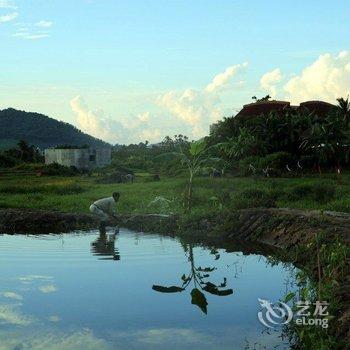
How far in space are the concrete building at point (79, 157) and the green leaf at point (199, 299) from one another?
4543cm

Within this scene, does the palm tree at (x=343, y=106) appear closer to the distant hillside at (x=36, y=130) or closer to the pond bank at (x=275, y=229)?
the pond bank at (x=275, y=229)

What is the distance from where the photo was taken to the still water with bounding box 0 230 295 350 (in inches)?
263

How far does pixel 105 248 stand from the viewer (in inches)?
512

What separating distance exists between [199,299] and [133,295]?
105 cm

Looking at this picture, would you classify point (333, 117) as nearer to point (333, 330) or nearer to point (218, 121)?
point (218, 121)

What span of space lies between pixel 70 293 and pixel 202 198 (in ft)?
37.9

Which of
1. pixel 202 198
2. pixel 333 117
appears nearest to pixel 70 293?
pixel 202 198

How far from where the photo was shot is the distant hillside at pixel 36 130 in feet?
347

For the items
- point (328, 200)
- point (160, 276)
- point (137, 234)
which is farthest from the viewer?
point (328, 200)

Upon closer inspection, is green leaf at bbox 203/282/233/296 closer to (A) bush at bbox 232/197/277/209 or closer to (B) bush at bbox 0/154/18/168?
(A) bush at bbox 232/197/277/209

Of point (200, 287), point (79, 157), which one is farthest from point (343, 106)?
point (200, 287)

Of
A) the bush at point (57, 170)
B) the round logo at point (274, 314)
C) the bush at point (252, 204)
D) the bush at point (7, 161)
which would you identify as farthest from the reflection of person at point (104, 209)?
the bush at point (7, 161)

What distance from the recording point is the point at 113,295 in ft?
28.6

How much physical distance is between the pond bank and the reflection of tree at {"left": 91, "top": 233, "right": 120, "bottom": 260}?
1911mm
